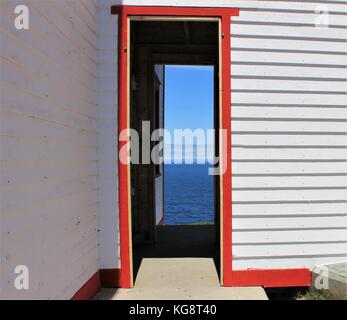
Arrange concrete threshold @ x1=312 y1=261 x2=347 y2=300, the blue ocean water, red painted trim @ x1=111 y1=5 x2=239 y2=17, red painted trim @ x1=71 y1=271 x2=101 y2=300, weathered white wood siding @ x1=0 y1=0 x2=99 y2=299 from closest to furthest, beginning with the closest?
weathered white wood siding @ x1=0 y1=0 x2=99 y2=299 → red painted trim @ x1=71 y1=271 x2=101 y2=300 → concrete threshold @ x1=312 y1=261 x2=347 y2=300 → red painted trim @ x1=111 y1=5 x2=239 y2=17 → the blue ocean water

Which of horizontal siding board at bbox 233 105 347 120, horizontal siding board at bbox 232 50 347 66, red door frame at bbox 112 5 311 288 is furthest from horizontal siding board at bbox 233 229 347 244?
horizontal siding board at bbox 232 50 347 66

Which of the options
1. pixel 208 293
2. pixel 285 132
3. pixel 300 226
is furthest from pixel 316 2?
pixel 208 293

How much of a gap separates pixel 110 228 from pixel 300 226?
7.44ft

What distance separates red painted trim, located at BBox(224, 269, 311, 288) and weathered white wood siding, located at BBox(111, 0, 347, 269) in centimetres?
8

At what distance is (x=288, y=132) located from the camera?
5090mm

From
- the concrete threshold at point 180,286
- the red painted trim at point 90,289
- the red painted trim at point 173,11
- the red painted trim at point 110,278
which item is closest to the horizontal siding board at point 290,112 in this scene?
the red painted trim at point 173,11

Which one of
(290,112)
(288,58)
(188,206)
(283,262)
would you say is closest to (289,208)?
(283,262)

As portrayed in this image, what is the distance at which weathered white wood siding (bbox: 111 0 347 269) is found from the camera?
16.5 ft

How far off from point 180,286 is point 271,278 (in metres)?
1.09

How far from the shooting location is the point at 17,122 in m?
2.74

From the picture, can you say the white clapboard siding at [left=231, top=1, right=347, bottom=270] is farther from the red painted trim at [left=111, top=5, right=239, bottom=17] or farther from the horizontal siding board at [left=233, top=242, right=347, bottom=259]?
the red painted trim at [left=111, top=5, right=239, bottom=17]

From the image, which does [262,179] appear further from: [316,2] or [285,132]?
[316,2]

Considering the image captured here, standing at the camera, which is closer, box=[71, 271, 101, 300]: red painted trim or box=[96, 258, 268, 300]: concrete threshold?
box=[71, 271, 101, 300]: red painted trim
